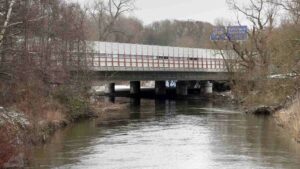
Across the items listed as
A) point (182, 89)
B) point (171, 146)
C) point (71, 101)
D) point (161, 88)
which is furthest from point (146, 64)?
point (171, 146)

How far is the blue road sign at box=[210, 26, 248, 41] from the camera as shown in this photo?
68188mm

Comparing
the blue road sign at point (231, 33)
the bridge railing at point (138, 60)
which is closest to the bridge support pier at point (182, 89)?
the bridge railing at point (138, 60)

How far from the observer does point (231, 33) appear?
68.9 m

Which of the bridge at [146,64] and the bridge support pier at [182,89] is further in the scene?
the bridge support pier at [182,89]

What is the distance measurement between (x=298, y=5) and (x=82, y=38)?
20.0 metres

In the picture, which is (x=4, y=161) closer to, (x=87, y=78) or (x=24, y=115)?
(x=24, y=115)

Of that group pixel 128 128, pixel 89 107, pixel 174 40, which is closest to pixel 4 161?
pixel 128 128

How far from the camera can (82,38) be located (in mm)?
48344

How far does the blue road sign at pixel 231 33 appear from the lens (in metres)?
68.2

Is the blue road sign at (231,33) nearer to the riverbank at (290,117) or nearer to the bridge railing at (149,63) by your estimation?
the bridge railing at (149,63)

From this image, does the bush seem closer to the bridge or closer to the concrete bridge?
the bridge

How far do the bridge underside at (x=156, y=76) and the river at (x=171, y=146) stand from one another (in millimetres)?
13390

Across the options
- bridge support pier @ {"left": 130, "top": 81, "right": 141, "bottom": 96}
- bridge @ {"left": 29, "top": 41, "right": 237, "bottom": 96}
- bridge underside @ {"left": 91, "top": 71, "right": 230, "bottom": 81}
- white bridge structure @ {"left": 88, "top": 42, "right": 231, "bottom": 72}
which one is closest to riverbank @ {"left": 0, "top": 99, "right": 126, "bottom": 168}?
bridge @ {"left": 29, "top": 41, "right": 237, "bottom": 96}

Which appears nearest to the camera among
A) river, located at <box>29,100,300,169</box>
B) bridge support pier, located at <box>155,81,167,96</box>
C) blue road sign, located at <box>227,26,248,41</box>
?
river, located at <box>29,100,300,169</box>
